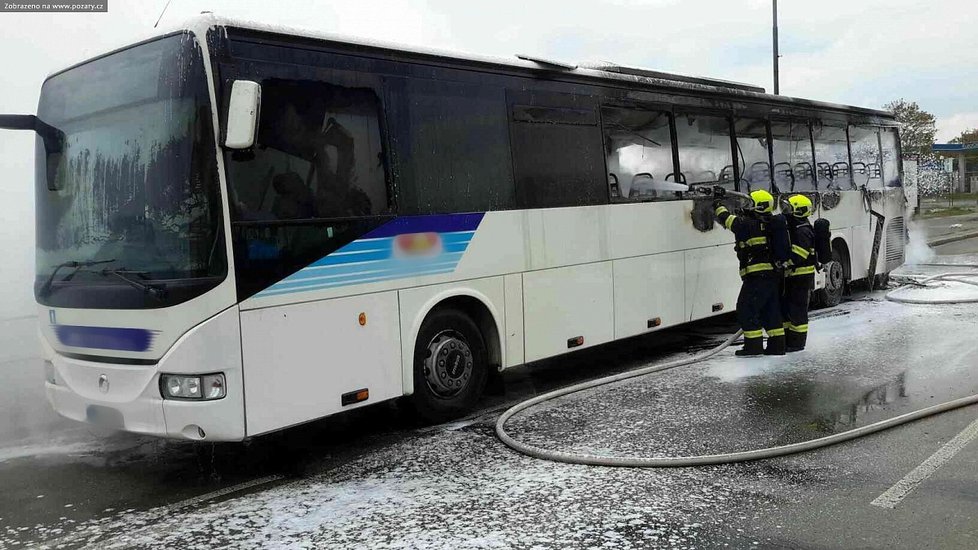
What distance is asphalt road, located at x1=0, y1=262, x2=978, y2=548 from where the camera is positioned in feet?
13.9

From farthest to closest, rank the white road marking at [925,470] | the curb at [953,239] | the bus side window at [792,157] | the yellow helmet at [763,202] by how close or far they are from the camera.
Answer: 1. the curb at [953,239]
2. the bus side window at [792,157]
3. the yellow helmet at [763,202]
4. the white road marking at [925,470]

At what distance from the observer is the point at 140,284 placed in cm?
499

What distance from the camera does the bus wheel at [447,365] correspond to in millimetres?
6375

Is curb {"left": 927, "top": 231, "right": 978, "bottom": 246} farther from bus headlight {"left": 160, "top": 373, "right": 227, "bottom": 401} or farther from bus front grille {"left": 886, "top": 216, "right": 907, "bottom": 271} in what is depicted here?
bus headlight {"left": 160, "top": 373, "right": 227, "bottom": 401}

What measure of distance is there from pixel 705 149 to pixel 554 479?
18.9 feet

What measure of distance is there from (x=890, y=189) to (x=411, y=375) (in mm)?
11205

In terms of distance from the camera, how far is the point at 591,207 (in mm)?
7887

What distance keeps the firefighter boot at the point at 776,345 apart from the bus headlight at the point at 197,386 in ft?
19.3

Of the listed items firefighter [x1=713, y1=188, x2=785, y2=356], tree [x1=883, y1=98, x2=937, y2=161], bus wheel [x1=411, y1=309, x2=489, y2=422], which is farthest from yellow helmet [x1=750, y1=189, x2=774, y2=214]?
tree [x1=883, y1=98, x2=937, y2=161]

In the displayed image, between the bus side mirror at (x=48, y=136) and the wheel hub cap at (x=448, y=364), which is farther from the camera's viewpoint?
the wheel hub cap at (x=448, y=364)

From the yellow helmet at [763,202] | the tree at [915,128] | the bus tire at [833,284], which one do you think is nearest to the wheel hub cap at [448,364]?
the yellow helmet at [763,202]

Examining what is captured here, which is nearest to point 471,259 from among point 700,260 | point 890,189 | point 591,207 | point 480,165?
point 480,165

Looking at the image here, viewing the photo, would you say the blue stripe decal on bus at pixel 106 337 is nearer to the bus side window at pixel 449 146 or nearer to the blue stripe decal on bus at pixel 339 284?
the blue stripe decal on bus at pixel 339 284

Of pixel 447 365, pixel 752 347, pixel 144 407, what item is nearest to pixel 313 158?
pixel 144 407
